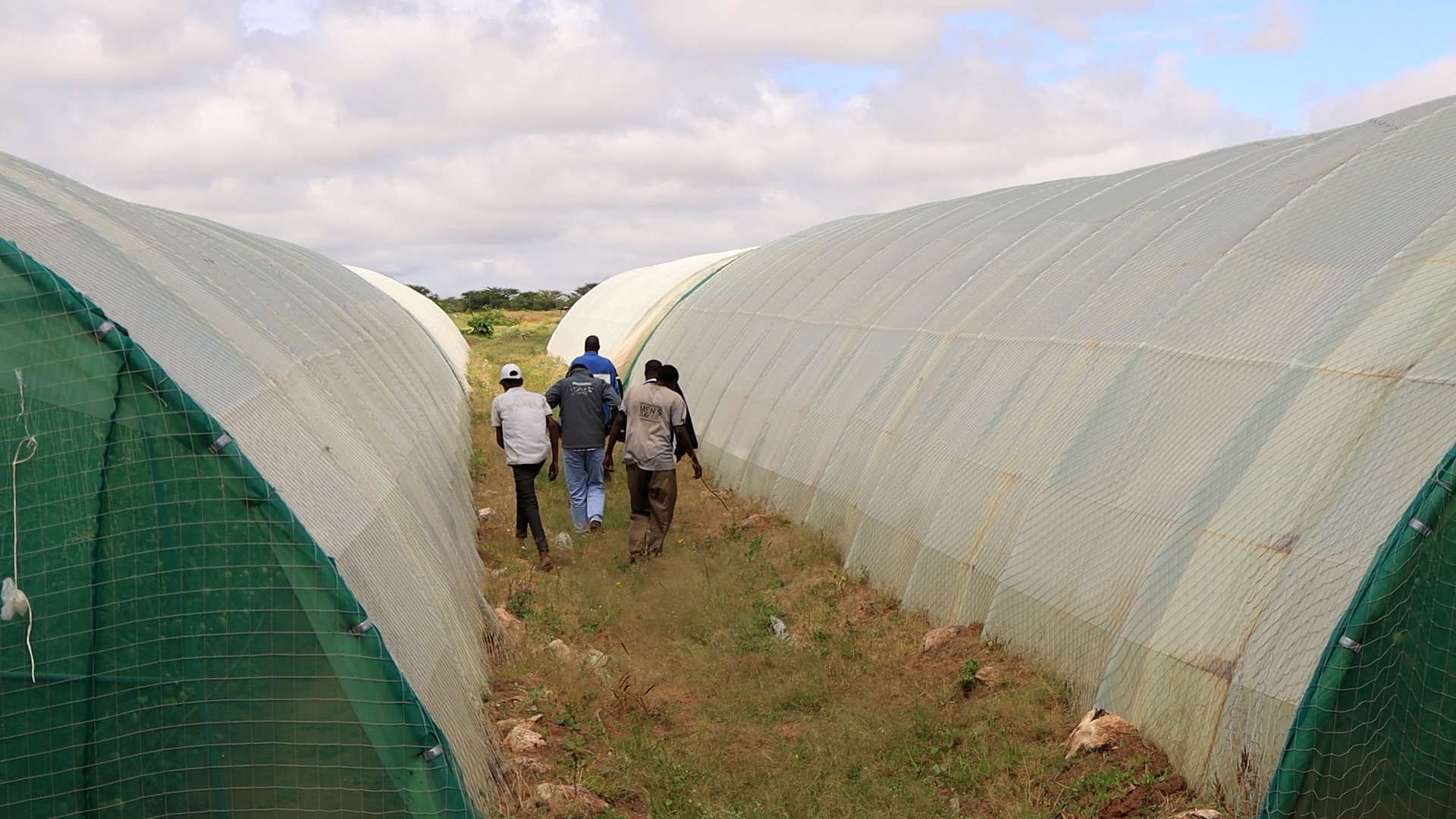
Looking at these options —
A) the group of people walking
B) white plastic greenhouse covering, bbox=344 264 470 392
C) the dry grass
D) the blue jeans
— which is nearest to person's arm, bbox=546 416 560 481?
the group of people walking

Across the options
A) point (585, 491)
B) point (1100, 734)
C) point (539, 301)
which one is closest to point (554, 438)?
point (585, 491)

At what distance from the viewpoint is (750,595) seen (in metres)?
10.9

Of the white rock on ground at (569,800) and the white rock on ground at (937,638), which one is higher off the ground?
the white rock on ground at (937,638)

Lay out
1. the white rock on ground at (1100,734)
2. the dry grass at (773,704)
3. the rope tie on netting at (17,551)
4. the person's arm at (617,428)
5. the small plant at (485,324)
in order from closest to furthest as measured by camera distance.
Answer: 1. the rope tie on netting at (17,551)
2. the dry grass at (773,704)
3. the white rock on ground at (1100,734)
4. the person's arm at (617,428)
5. the small plant at (485,324)

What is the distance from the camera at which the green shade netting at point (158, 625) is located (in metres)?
4.87

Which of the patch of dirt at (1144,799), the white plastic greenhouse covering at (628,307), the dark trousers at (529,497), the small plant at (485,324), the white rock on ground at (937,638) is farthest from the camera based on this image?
the small plant at (485,324)

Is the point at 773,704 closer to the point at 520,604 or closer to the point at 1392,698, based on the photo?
the point at 520,604

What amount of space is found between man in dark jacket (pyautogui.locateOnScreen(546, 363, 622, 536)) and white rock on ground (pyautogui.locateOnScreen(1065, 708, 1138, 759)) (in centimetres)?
688

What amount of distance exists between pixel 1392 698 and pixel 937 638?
3934mm

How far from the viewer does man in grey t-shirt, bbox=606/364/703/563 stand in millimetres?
12227

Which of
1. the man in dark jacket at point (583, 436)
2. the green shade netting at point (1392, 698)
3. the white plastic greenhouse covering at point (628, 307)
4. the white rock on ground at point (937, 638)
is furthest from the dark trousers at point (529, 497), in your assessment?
the white plastic greenhouse covering at point (628, 307)

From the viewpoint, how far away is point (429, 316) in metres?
35.5

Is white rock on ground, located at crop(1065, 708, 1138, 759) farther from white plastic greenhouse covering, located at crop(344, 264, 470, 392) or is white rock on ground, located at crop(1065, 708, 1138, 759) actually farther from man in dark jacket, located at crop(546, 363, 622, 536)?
white plastic greenhouse covering, located at crop(344, 264, 470, 392)

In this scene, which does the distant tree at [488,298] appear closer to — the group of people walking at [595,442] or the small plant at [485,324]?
the small plant at [485,324]
